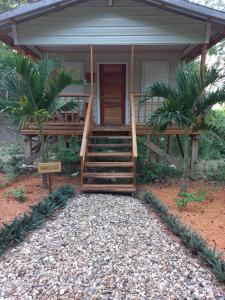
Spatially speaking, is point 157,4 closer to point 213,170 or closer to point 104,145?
→ point 104,145

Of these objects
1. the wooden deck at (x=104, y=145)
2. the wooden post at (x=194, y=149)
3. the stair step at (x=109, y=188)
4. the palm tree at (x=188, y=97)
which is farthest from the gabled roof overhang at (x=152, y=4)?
the stair step at (x=109, y=188)

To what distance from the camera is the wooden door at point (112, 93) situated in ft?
27.6

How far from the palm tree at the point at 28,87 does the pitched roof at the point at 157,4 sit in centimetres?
174

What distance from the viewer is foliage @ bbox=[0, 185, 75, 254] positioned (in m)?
3.13

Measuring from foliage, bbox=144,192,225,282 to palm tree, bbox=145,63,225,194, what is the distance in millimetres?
1601

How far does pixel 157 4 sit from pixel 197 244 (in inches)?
210

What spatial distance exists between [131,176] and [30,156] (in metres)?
2.92

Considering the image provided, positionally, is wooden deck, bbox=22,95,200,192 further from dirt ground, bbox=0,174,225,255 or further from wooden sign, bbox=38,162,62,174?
wooden sign, bbox=38,162,62,174

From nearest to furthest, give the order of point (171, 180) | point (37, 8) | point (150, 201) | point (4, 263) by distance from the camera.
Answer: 1. point (4, 263)
2. point (150, 201)
3. point (37, 8)
4. point (171, 180)

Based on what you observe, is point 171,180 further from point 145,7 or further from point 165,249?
point 145,7

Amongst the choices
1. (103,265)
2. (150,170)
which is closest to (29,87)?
(150,170)

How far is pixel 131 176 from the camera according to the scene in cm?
539

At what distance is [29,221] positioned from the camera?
363cm

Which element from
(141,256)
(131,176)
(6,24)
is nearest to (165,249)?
(141,256)
